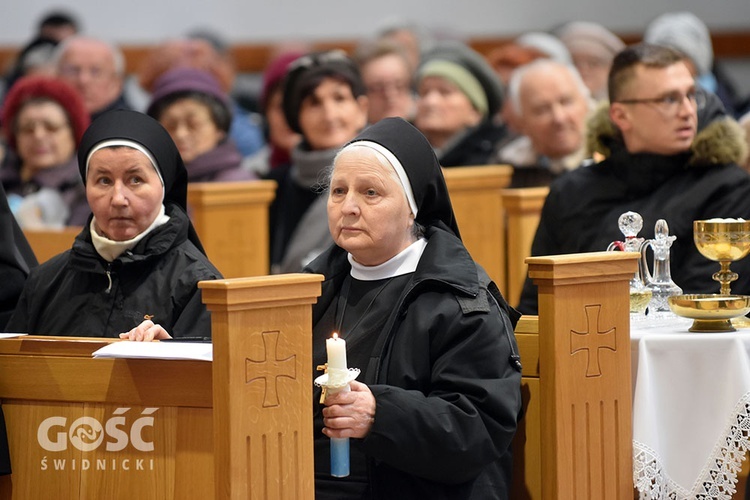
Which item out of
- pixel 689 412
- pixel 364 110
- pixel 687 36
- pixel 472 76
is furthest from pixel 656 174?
pixel 687 36

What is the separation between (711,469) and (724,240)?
71cm

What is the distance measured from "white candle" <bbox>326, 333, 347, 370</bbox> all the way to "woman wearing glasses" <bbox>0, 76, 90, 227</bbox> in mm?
4392

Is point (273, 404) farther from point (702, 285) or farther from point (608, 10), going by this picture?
point (608, 10)

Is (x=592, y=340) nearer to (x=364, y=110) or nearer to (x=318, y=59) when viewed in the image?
(x=364, y=110)

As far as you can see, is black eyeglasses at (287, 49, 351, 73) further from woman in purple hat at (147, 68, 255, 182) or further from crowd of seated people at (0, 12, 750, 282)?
woman in purple hat at (147, 68, 255, 182)

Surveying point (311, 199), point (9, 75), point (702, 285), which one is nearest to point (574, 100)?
point (311, 199)

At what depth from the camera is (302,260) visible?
6770 millimetres

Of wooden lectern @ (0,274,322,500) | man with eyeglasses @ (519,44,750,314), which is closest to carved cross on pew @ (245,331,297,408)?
wooden lectern @ (0,274,322,500)

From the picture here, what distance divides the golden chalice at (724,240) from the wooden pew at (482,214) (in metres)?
2.21

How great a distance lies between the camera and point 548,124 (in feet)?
23.9

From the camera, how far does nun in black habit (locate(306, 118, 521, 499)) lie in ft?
11.8

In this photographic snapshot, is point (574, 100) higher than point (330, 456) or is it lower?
higher

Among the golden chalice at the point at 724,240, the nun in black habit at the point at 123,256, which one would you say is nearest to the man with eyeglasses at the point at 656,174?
the golden chalice at the point at 724,240

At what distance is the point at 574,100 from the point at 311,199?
58.6 inches
